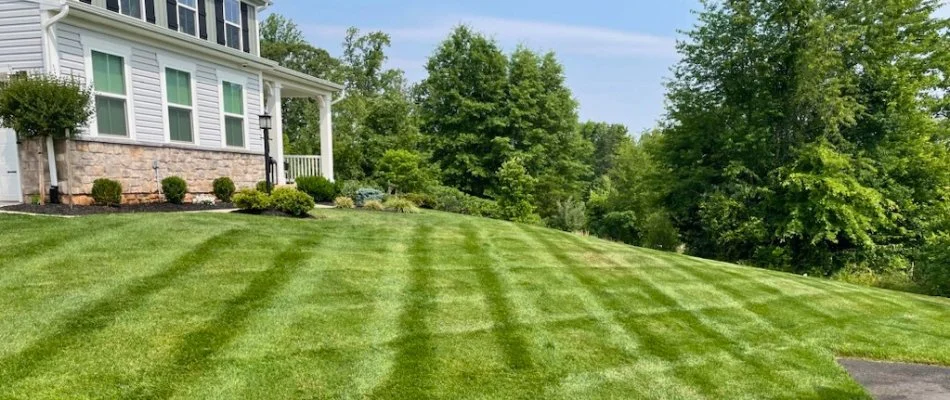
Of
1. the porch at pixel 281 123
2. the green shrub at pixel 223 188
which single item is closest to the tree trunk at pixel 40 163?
the green shrub at pixel 223 188

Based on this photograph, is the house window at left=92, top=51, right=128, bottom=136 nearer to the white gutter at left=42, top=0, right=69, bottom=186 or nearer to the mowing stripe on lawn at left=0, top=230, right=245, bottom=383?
the white gutter at left=42, top=0, right=69, bottom=186

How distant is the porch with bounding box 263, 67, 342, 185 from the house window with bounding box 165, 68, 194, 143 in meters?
2.43

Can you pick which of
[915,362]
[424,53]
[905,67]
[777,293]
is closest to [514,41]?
[424,53]

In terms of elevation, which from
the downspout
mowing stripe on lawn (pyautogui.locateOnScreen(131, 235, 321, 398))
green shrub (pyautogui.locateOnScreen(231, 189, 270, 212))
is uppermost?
the downspout

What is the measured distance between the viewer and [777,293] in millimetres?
7531

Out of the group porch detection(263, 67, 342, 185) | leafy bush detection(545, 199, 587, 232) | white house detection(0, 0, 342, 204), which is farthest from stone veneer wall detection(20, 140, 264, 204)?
leafy bush detection(545, 199, 587, 232)

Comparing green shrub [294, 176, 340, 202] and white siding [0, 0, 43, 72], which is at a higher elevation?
white siding [0, 0, 43, 72]

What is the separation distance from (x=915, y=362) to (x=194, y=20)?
608 inches

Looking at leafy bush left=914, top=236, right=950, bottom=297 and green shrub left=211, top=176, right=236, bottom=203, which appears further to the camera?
leafy bush left=914, top=236, right=950, bottom=297

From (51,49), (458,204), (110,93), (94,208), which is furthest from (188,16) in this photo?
(458,204)

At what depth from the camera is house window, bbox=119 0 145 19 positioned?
10930 mm

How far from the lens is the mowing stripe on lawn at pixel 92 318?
318 centimetres

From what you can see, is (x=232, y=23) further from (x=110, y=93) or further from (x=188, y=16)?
(x=110, y=93)

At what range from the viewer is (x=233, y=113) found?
42.0 feet
